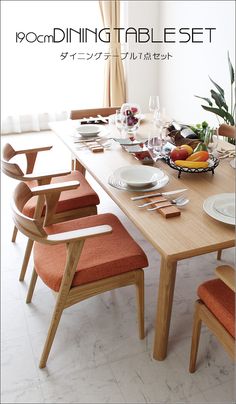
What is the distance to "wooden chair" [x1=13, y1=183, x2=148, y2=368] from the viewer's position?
50.5 inches

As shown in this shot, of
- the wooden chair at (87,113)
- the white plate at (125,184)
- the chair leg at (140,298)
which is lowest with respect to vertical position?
the chair leg at (140,298)

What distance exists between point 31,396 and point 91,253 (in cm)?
58

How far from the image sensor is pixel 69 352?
1604 millimetres

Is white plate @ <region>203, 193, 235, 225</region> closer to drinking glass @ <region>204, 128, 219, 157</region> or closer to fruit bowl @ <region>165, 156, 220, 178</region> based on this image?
fruit bowl @ <region>165, 156, 220, 178</region>

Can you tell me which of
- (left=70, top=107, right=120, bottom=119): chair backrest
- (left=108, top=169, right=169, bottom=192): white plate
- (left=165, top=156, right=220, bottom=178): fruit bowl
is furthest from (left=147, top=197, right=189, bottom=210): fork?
(left=70, top=107, right=120, bottom=119): chair backrest

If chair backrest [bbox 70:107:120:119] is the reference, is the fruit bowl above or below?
below

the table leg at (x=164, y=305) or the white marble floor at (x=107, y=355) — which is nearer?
the table leg at (x=164, y=305)

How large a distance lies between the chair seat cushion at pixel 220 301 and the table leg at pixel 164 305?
11cm

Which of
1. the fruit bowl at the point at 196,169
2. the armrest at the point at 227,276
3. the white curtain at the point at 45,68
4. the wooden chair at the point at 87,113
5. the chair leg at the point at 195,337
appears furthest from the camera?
the white curtain at the point at 45,68

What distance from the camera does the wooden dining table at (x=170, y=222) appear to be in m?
1.16

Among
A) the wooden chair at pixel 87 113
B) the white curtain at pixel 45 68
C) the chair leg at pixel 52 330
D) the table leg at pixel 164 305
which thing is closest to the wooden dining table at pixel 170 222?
the table leg at pixel 164 305

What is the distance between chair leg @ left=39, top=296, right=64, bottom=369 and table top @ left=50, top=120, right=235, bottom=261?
440mm

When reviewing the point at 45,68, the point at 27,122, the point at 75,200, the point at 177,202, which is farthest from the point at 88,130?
the point at 27,122

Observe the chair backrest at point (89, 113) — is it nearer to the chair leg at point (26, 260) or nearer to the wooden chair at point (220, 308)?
the chair leg at point (26, 260)
